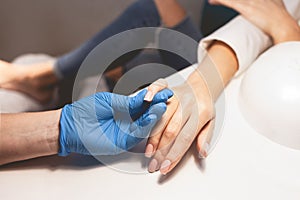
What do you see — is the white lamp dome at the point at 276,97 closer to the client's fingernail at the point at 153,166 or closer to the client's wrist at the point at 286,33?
the client's wrist at the point at 286,33

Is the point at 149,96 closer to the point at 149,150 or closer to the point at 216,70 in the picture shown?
the point at 149,150

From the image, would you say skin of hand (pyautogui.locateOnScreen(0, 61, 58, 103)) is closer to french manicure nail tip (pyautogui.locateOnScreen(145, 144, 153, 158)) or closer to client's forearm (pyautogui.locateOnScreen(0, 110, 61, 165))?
client's forearm (pyautogui.locateOnScreen(0, 110, 61, 165))

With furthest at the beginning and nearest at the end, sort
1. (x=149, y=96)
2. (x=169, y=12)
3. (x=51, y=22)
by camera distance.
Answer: (x=51, y=22) → (x=169, y=12) → (x=149, y=96)

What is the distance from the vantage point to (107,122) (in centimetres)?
61

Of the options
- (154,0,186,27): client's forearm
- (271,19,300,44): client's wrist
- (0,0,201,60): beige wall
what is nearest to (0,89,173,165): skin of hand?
(271,19,300,44): client's wrist

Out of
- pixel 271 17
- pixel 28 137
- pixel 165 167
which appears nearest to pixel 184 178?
pixel 165 167

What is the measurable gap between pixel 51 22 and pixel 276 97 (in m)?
1.11

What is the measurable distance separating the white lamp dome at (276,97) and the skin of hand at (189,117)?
0.08 metres

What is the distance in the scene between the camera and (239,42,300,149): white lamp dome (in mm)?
649

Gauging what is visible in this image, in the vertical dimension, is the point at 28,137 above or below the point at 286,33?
above

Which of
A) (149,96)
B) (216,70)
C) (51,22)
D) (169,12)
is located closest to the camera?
(149,96)

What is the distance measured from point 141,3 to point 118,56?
0.64 ft

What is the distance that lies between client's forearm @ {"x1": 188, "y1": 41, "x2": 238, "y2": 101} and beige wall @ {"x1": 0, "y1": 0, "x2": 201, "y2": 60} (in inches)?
29.5

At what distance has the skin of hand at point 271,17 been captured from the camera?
851mm
